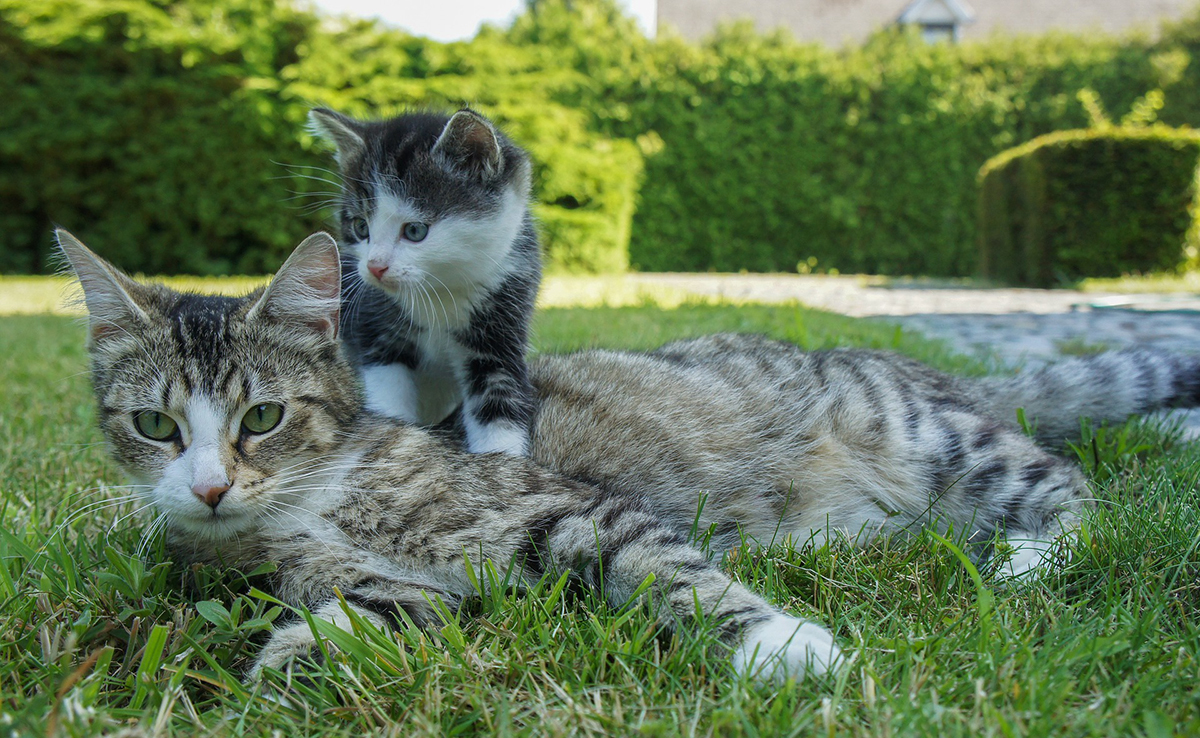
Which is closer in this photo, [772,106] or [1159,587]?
[1159,587]

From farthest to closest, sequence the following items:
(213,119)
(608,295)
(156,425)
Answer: (213,119) → (608,295) → (156,425)

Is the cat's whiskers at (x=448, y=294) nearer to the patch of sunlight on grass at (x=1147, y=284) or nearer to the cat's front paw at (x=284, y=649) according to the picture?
the cat's front paw at (x=284, y=649)

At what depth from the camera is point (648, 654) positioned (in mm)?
1627

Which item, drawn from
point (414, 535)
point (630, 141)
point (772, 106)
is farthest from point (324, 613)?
point (772, 106)

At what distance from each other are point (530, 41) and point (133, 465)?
51.4 feet

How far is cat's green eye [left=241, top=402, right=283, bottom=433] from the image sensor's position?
2.05m

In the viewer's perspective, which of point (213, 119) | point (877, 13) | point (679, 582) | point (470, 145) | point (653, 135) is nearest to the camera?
point (679, 582)

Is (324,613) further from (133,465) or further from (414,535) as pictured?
(133,465)

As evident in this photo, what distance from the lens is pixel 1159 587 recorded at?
5.62 feet

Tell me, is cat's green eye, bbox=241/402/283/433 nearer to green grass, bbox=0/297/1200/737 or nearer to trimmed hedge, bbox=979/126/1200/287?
green grass, bbox=0/297/1200/737

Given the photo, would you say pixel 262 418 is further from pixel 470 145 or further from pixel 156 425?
pixel 470 145

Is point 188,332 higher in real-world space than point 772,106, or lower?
lower

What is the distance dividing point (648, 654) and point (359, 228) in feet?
7.64

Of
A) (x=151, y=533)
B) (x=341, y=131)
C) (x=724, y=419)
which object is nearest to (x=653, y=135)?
(x=341, y=131)
